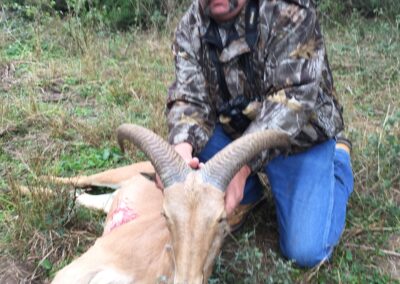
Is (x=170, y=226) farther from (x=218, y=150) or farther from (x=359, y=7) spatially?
(x=359, y=7)

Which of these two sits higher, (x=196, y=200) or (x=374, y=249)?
(x=196, y=200)

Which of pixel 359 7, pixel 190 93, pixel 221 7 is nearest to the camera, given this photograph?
pixel 221 7

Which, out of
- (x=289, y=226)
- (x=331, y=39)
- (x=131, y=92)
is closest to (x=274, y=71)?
(x=289, y=226)

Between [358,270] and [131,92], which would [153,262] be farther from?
[131,92]

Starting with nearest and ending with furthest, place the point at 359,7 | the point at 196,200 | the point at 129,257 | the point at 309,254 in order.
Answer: the point at 196,200
the point at 129,257
the point at 309,254
the point at 359,7

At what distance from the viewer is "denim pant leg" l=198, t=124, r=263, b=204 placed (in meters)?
5.44

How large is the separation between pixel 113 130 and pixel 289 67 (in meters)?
2.67

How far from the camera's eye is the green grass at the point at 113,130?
4.93m

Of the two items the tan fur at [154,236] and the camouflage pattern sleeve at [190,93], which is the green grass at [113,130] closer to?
the tan fur at [154,236]

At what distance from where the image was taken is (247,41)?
497 centimetres

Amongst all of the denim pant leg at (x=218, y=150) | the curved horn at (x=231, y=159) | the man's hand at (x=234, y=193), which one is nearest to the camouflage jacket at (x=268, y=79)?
the denim pant leg at (x=218, y=150)

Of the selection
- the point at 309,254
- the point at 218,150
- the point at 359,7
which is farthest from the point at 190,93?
the point at 359,7

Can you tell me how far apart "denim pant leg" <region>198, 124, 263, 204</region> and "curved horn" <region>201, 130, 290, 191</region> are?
137 cm

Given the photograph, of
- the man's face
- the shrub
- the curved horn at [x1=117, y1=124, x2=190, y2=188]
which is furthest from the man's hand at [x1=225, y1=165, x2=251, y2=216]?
the shrub
